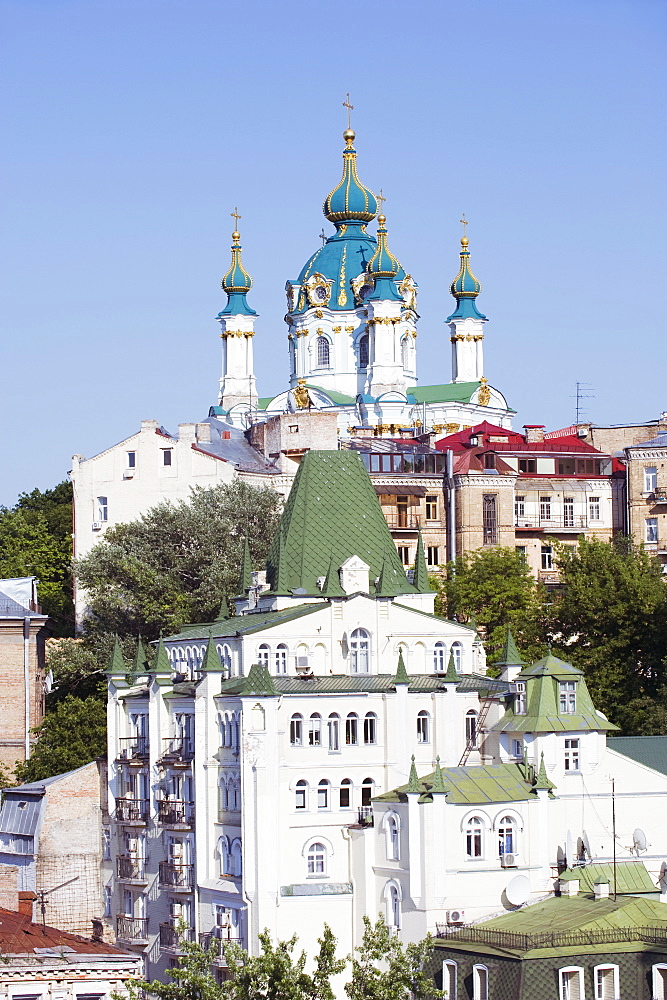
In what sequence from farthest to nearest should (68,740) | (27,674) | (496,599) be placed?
(496,599), (27,674), (68,740)

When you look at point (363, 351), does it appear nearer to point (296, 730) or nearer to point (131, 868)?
point (131, 868)

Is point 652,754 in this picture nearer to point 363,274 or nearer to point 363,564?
point 363,564

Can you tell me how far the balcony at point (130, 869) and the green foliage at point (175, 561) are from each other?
17460mm

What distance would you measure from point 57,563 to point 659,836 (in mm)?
54865

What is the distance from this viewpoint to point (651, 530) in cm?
12044

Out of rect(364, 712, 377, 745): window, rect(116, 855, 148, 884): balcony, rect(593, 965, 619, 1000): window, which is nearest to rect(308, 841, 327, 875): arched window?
rect(364, 712, 377, 745): window

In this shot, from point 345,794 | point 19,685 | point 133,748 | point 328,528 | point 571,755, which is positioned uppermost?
point 328,528

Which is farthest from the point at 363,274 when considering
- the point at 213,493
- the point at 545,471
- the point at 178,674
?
the point at 178,674

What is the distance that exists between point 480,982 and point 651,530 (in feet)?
182

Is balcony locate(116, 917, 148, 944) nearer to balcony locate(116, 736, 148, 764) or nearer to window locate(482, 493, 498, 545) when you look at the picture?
balcony locate(116, 736, 148, 764)

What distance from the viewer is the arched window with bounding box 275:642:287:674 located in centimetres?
7906

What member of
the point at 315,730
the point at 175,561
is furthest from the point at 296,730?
the point at 175,561

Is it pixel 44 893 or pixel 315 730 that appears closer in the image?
pixel 315 730

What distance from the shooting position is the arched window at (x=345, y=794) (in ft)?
250
